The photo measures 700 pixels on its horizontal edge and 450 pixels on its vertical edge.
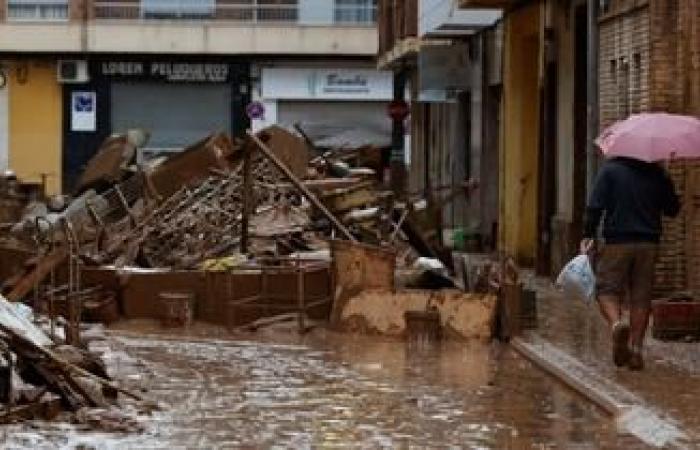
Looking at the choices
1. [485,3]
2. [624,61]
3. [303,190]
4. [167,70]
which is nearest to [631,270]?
[624,61]

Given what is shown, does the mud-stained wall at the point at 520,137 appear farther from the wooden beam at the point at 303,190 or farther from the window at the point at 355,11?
the window at the point at 355,11

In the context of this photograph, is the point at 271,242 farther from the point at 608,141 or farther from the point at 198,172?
the point at 608,141

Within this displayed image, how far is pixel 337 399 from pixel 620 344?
2290mm

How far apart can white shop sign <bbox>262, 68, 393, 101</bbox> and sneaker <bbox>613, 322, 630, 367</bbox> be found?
39.5m

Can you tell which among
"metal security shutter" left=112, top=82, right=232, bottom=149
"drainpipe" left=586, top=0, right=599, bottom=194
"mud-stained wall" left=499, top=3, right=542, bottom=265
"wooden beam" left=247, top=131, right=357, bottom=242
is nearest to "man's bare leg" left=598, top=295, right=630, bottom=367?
"wooden beam" left=247, top=131, right=357, bottom=242

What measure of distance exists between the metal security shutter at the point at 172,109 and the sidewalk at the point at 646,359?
34.3 metres

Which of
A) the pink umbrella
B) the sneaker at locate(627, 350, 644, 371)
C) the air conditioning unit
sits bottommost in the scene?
the sneaker at locate(627, 350, 644, 371)

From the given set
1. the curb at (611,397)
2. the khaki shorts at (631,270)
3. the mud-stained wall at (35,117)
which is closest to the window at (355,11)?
the mud-stained wall at (35,117)

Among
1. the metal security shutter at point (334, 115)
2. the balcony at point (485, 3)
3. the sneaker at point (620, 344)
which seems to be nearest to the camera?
the sneaker at point (620, 344)

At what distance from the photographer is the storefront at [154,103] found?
2057 inches

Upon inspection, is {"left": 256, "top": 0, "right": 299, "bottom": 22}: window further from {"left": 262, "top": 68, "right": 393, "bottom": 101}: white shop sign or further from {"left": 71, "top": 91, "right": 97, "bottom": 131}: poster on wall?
{"left": 71, "top": 91, "right": 97, "bottom": 131}: poster on wall

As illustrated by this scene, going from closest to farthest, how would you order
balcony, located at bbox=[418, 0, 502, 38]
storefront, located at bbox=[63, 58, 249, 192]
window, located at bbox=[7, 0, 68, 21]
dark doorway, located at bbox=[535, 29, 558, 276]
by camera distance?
dark doorway, located at bbox=[535, 29, 558, 276]
balcony, located at bbox=[418, 0, 502, 38]
window, located at bbox=[7, 0, 68, 21]
storefront, located at bbox=[63, 58, 249, 192]

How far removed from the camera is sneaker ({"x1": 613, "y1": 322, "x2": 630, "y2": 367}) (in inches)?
500

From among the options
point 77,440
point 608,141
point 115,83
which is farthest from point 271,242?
point 115,83
